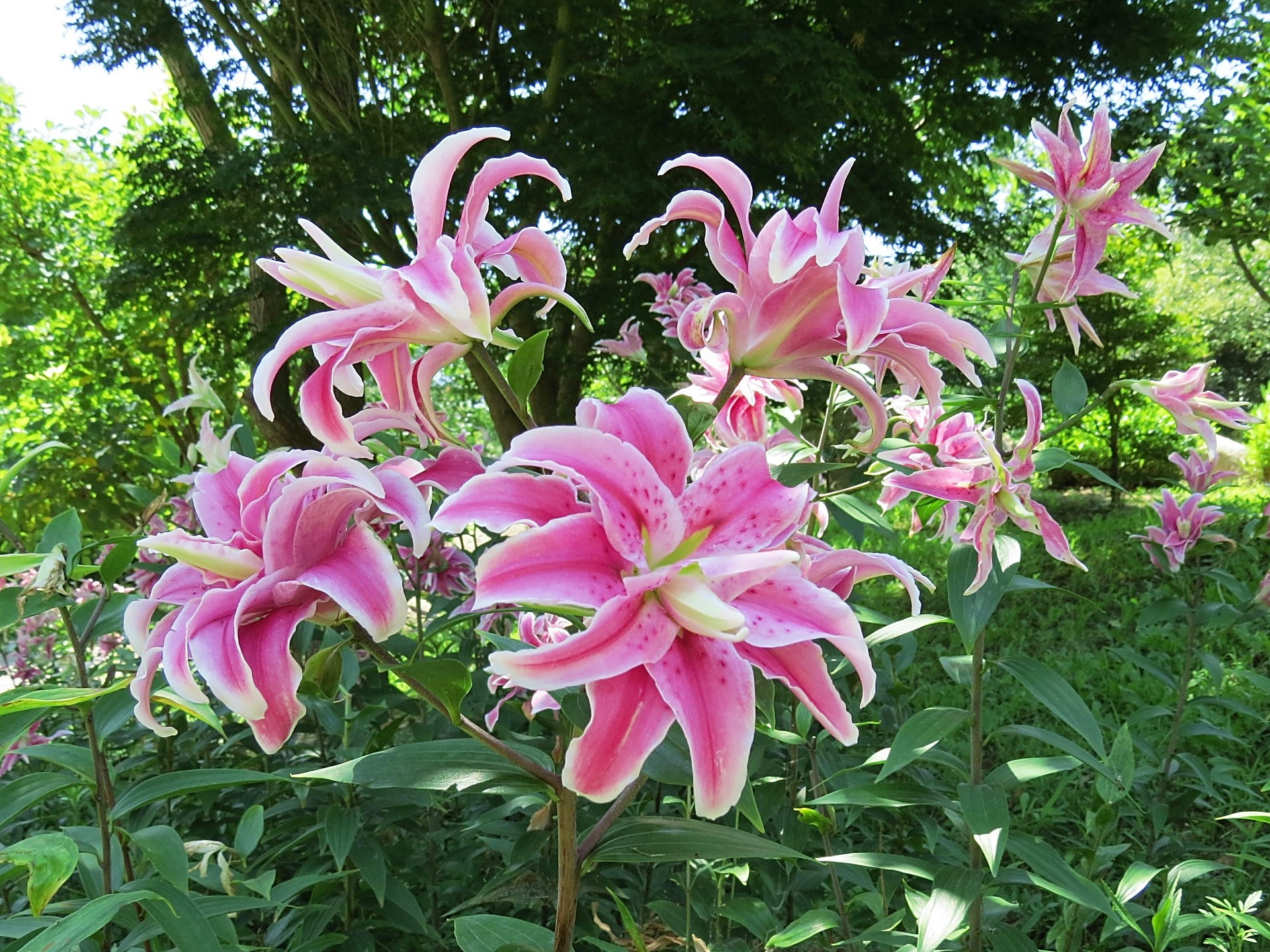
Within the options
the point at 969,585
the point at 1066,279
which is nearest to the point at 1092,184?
the point at 1066,279

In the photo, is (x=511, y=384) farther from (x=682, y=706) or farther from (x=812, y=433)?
(x=812, y=433)

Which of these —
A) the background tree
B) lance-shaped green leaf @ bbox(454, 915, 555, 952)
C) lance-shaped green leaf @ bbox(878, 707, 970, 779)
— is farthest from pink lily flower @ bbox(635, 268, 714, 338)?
the background tree

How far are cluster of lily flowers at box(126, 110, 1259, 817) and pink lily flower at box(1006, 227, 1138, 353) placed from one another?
534mm

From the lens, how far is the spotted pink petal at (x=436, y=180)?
0.60 metres

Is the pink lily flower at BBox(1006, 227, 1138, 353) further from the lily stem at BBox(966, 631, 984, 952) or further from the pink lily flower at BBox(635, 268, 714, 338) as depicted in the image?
the pink lily flower at BBox(635, 268, 714, 338)

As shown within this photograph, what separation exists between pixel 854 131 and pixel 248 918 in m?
5.25

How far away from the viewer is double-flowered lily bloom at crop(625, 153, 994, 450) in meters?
0.61

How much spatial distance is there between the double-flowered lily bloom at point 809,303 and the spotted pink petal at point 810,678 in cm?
21

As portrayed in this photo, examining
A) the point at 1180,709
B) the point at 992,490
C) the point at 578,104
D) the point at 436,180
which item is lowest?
the point at 1180,709

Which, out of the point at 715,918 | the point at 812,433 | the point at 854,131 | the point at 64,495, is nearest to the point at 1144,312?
the point at 854,131

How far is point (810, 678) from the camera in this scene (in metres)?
0.53

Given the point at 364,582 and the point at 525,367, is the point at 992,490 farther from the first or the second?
the point at 364,582

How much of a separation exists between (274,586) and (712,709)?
0.91 feet

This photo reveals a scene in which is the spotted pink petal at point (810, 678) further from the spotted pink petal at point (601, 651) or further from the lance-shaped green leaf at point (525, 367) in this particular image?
the lance-shaped green leaf at point (525, 367)
